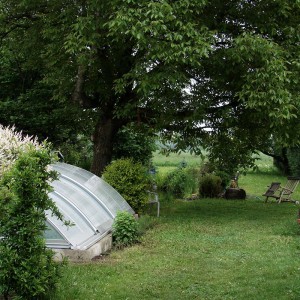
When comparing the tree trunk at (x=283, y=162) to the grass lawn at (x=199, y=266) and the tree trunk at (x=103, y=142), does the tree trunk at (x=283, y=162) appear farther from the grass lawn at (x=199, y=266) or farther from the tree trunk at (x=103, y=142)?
the grass lawn at (x=199, y=266)

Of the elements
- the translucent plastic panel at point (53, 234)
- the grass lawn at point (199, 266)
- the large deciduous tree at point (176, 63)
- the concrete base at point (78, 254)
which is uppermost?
the large deciduous tree at point (176, 63)

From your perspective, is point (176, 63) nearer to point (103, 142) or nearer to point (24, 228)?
point (103, 142)

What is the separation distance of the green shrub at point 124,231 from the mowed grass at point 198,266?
0.20 m

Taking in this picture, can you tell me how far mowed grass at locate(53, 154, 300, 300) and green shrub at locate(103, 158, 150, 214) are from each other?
2.18 ft

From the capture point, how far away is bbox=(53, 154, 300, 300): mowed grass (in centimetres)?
645

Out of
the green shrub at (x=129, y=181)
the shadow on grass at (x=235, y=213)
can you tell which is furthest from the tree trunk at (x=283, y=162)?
the green shrub at (x=129, y=181)

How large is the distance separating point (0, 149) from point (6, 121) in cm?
882

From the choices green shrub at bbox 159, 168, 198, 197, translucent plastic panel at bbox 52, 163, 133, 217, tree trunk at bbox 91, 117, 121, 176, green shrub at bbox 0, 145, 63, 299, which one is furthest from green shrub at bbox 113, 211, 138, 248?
green shrub at bbox 159, 168, 198, 197

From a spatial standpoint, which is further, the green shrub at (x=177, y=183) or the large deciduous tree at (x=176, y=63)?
the green shrub at (x=177, y=183)

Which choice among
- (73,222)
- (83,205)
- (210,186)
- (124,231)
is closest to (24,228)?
(73,222)

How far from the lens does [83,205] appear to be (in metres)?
9.73

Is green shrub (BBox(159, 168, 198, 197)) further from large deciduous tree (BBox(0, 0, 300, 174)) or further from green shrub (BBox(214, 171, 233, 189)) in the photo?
large deciduous tree (BBox(0, 0, 300, 174))

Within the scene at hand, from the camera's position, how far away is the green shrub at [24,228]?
5438mm

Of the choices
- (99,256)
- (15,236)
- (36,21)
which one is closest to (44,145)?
(15,236)
